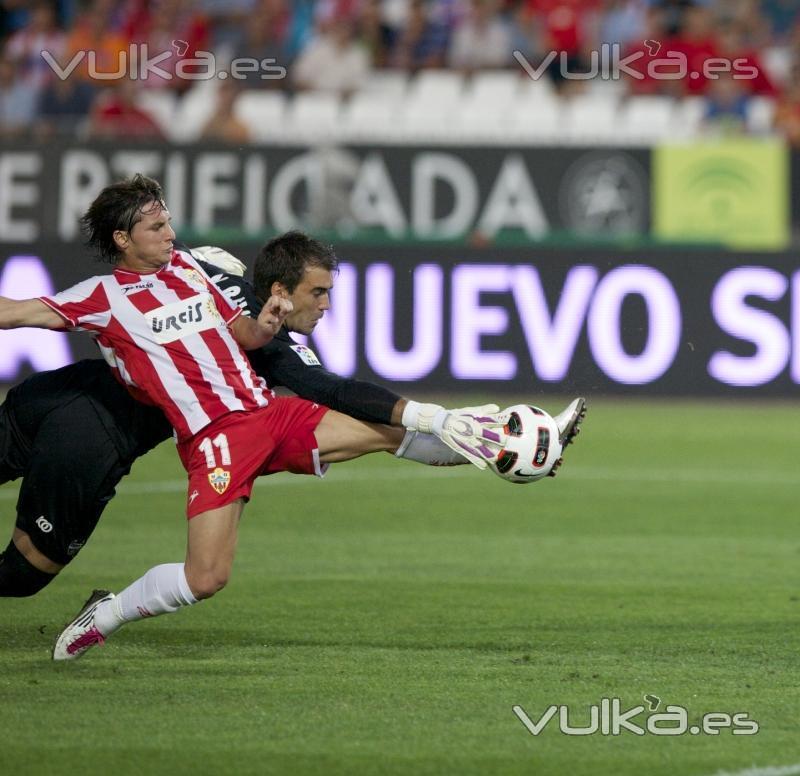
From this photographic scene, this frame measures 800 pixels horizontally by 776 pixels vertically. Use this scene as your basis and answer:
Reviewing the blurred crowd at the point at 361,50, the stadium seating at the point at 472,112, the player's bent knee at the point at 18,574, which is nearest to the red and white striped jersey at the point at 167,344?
the player's bent knee at the point at 18,574

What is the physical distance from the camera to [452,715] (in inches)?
217

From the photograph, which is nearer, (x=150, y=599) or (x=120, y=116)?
(x=150, y=599)

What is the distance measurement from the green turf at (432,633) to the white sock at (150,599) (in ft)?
0.59

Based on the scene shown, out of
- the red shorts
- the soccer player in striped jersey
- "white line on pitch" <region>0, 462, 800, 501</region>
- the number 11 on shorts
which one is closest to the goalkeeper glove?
the soccer player in striped jersey

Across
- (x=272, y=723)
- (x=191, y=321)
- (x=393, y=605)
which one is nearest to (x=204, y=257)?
(x=191, y=321)

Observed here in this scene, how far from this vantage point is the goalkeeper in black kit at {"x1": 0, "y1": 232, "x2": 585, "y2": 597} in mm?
6555

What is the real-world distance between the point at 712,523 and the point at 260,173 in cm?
785

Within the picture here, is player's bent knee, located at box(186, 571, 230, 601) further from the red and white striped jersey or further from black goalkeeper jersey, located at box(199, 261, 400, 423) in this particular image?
black goalkeeper jersey, located at box(199, 261, 400, 423)

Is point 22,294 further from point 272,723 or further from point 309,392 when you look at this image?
point 272,723

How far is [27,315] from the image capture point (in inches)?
241

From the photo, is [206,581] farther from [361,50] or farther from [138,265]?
[361,50]

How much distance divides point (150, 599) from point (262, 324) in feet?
3.50

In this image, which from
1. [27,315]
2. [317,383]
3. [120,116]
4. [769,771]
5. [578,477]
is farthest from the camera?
[120,116]

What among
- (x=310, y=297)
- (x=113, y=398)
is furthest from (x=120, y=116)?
(x=310, y=297)
